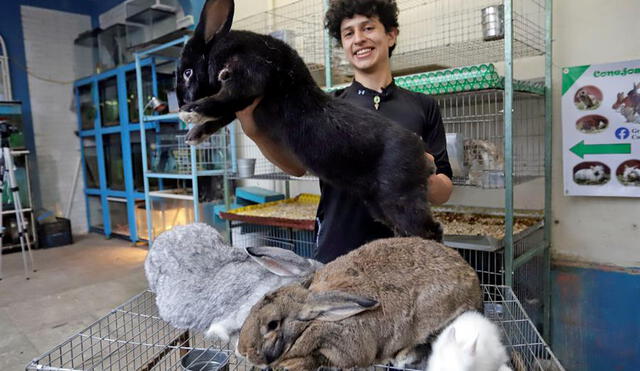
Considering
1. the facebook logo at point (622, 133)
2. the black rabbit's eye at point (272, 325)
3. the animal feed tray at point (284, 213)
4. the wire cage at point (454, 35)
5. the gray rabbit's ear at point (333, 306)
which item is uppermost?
the wire cage at point (454, 35)

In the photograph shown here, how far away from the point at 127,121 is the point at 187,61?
15.6ft

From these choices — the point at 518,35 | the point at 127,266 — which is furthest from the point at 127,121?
the point at 518,35

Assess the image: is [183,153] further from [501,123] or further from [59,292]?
[501,123]

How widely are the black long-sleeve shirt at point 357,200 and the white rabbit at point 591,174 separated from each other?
60.0 inches

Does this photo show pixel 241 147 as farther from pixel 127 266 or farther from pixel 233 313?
pixel 233 313

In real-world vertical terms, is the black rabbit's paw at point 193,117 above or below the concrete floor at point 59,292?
above

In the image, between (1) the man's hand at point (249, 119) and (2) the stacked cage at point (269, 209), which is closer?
(1) the man's hand at point (249, 119)

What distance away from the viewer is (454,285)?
2.48 feet

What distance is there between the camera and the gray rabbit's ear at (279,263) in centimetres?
86

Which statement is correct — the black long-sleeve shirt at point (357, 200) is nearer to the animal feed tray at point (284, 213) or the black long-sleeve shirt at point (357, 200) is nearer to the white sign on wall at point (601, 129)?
the animal feed tray at point (284, 213)

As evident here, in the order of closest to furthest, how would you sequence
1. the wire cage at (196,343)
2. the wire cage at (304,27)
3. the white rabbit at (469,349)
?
1. the white rabbit at (469,349)
2. the wire cage at (196,343)
3. the wire cage at (304,27)

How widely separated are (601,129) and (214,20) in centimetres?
230

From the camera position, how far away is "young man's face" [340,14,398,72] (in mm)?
1218

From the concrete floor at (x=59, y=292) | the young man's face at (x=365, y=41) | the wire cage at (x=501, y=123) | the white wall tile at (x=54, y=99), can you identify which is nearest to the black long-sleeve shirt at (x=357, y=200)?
the young man's face at (x=365, y=41)
